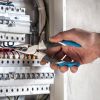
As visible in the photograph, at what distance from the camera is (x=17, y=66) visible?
39.8 inches

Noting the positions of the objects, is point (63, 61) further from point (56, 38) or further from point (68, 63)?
point (56, 38)

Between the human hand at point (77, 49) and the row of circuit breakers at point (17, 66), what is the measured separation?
0.06 metres

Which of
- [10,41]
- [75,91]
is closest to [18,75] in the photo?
[10,41]

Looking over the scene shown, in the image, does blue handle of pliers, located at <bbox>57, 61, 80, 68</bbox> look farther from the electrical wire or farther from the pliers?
the electrical wire

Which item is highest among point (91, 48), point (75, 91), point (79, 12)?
point (79, 12)

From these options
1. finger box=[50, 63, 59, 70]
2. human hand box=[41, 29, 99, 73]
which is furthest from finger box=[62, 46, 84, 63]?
finger box=[50, 63, 59, 70]

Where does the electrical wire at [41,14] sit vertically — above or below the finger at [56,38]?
above

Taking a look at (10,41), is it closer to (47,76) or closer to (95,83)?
(47,76)

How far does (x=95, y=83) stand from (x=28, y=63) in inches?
15.9

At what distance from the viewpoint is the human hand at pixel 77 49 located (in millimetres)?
961

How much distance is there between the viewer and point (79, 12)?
46.1 inches

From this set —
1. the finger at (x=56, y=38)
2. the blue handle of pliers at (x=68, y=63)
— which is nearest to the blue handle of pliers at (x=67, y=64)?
the blue handle of pliers at (x=68, y=63)

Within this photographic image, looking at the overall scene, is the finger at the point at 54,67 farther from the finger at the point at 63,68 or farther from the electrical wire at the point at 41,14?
the electrical wire at the point at 41,14

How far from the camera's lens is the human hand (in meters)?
0.96
